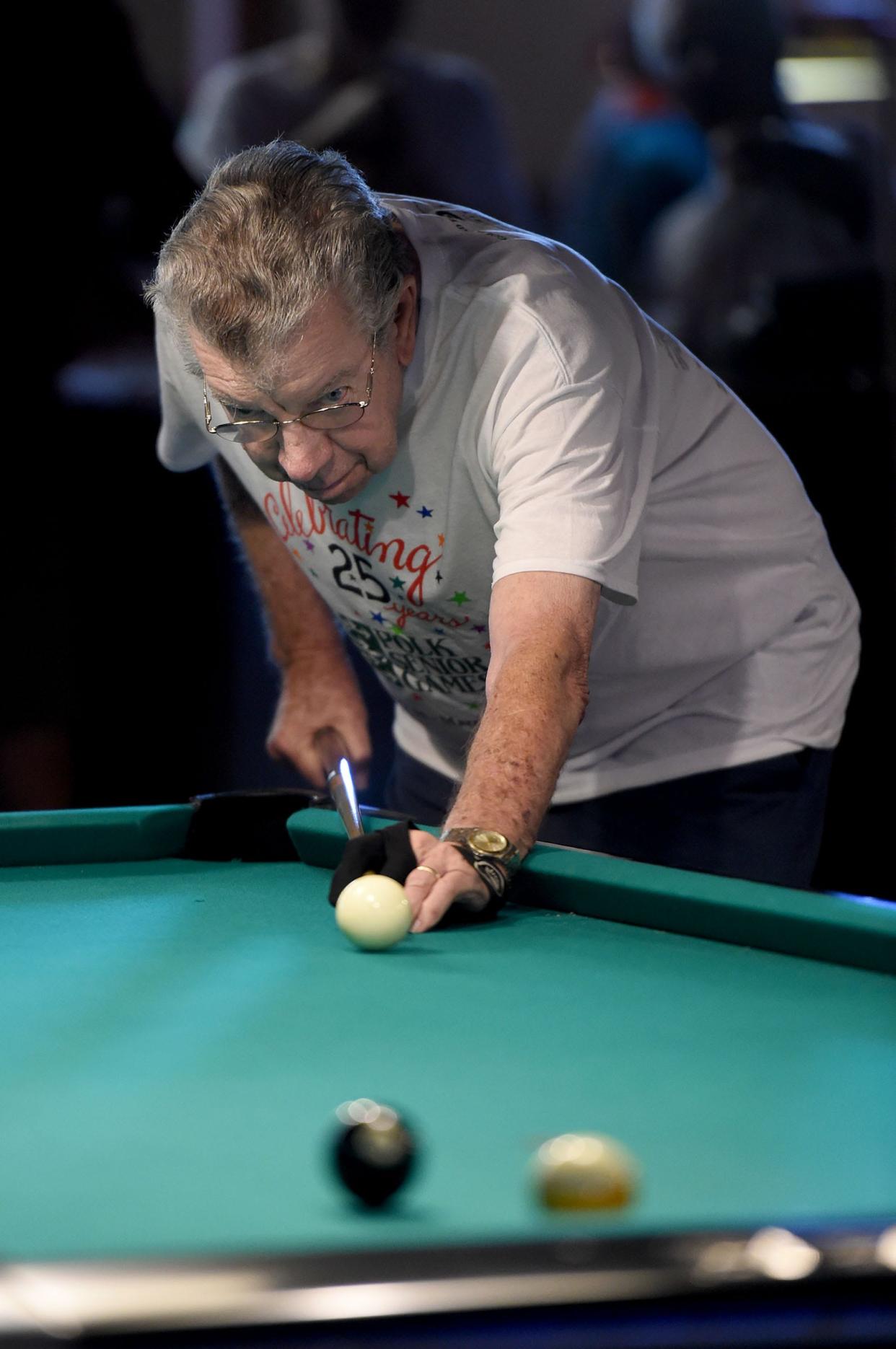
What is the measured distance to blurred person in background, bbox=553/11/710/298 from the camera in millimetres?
4355

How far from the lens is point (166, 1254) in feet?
2.83

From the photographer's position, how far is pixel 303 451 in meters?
1.98

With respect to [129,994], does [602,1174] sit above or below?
above

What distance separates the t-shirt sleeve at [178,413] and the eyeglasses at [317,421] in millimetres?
320

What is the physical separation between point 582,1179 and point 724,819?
151cm

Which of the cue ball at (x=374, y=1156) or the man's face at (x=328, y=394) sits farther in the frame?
the man's face at (x=328, y=394)

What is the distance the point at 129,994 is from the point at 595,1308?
2.37ft

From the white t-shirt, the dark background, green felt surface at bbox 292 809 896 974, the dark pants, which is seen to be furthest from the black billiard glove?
the dark background

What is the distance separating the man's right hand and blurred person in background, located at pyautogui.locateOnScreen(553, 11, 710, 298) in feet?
6.63

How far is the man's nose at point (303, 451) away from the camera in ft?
6.48

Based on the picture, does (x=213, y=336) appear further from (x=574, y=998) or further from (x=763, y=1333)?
(x=763, y=1333)

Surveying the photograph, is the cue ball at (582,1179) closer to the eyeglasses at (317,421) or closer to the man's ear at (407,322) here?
the eyeglasses at (317,421)

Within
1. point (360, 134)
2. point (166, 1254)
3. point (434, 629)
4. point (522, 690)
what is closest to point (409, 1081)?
point (166, 1254)

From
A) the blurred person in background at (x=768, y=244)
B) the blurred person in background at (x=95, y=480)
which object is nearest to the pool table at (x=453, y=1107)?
the blurred person in background at (x=95, y=480)
